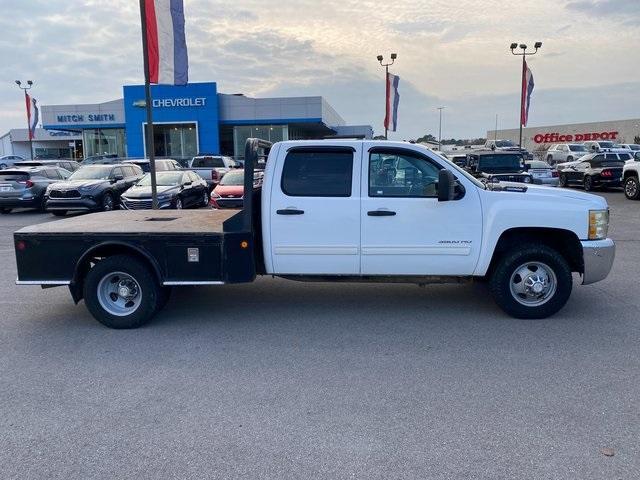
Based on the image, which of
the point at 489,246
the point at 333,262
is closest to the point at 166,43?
the point at 333,262

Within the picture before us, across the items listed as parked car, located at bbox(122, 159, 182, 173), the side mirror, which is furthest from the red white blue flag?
parked car, located at bbox(122, 159, 182, 173)

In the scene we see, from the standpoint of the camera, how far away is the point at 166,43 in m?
11.1

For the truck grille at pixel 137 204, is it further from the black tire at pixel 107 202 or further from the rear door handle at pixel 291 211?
the rear door handle at pixel 291 211

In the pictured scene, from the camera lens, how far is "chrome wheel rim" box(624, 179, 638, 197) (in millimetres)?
19344

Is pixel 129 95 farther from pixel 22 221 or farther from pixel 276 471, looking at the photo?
pixel 276 471

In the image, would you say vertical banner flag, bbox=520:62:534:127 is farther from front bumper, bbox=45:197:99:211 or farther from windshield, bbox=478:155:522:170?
front bumper, bbox=45:197:99:211

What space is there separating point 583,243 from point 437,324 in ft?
6.06

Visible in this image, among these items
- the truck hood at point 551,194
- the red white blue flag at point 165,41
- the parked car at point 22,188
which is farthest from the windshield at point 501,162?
the parked car at point 22,188

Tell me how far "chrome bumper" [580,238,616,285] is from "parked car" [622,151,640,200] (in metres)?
16.1

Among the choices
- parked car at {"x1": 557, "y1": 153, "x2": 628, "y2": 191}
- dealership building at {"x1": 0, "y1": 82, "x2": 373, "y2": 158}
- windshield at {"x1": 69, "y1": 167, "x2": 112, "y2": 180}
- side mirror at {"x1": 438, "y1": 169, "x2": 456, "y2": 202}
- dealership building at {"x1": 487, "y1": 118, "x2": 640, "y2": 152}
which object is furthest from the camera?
dealership building at {"x1": 487, "y1": 118, "x2": 640, "y2": 152}

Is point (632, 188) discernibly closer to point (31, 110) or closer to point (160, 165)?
point (160, 165)

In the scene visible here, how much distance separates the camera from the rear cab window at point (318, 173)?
573cm

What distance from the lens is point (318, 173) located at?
5793mm

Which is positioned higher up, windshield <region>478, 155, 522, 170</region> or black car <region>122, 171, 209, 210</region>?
windshield <region>478, 155, 522, 170</region>
